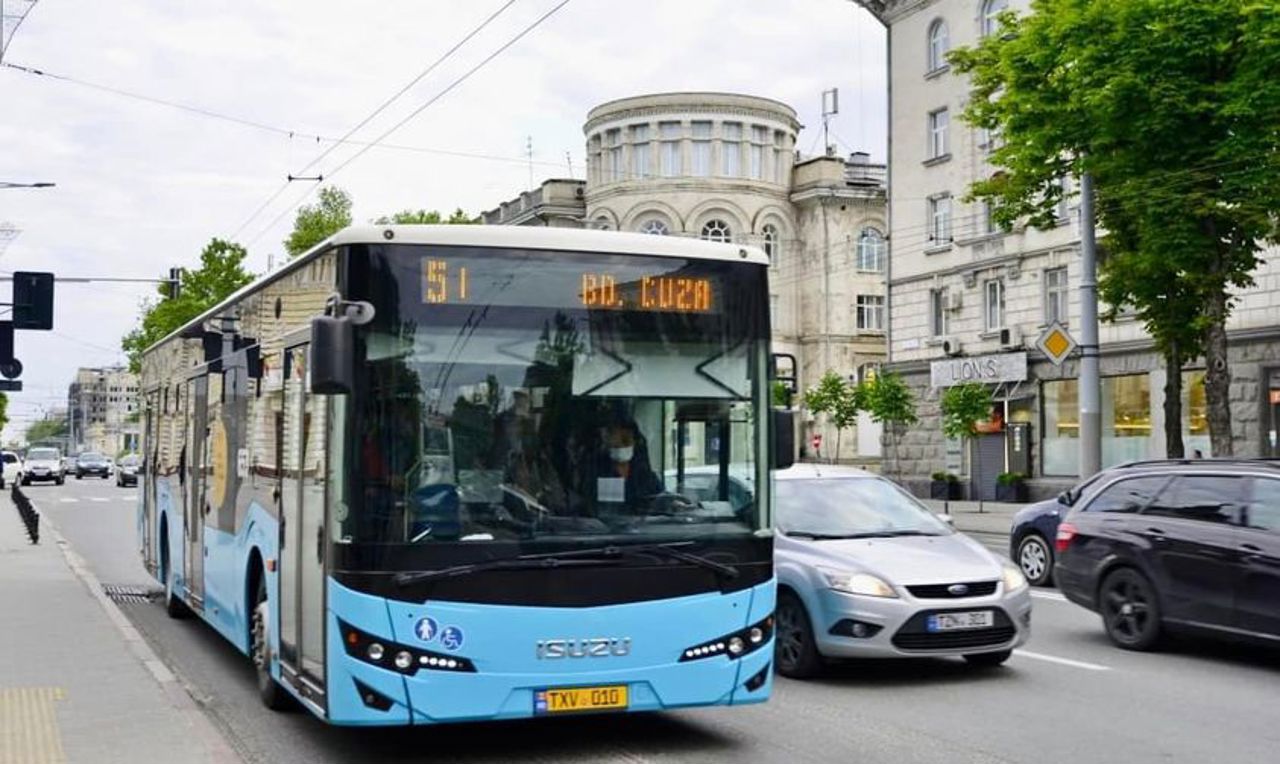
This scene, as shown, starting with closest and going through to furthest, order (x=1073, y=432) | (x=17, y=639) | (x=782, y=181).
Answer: (x=17, y=639) → (x=1073, y=432) → (x=782, y=181)

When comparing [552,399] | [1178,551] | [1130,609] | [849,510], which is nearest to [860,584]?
[849,510]

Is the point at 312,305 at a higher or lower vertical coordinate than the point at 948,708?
higher

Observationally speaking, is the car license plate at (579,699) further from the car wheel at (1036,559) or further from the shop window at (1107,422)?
the shop window at (1107,422)

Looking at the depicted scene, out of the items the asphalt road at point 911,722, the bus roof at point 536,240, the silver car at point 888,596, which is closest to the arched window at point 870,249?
the asphalt road at point 911,722

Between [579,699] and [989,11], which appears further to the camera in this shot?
[989,11]

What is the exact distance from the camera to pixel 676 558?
779 cm

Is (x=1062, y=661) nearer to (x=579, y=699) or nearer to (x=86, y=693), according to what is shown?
(x=579, y=699)

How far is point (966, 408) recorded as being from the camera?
37.2 metres

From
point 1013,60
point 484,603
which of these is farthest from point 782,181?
point 484,603

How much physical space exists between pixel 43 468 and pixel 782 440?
196ft

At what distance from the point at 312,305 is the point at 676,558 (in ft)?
7.90

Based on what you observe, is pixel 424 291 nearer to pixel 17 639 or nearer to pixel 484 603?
pixel 484 603

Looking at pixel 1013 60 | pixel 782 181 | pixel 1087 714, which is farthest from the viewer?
pixel 782 181

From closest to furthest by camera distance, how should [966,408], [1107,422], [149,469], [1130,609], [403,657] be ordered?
[403,657] → [1130,609] → [149,469] → [966,408] → [1107,422]
